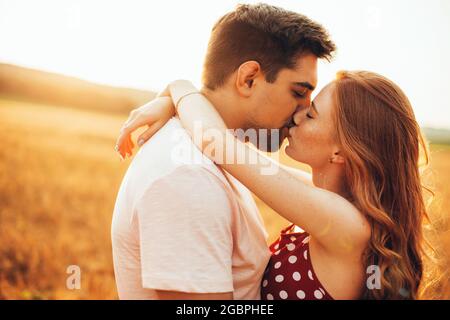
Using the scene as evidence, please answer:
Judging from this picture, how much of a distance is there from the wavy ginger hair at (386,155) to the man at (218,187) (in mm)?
333

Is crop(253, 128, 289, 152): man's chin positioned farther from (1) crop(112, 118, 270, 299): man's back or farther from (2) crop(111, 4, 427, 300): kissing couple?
(1) crop(112, 118, 270, 299): man's back

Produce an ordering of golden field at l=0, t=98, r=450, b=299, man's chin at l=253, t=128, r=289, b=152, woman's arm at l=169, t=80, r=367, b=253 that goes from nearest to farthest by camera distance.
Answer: woman's arm at l=169, t=80, r=367, b=253
man's chin at l=253, t=128, r=289, b=152
golden field at l=0, t=98, r=450, b=299

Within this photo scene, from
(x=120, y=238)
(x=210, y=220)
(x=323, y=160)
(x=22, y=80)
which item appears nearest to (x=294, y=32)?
(x=323, y=160)

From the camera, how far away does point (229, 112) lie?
8.34 ft

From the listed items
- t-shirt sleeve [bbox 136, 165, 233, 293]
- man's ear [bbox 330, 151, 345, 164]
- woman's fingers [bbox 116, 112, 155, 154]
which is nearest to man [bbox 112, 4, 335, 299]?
t-shirt sleeve [bbox 136, 165, 233, 293]

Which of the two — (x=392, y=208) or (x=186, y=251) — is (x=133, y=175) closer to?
(x=186, y=251)

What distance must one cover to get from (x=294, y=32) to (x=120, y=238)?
1490 millimetres

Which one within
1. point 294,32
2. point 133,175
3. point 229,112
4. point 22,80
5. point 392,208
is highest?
point 22,80

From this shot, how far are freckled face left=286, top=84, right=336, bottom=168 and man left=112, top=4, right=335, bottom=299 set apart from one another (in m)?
0.12

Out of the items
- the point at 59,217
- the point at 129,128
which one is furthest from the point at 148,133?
the point at 59,217

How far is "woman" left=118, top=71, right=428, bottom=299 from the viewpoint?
2.07 m

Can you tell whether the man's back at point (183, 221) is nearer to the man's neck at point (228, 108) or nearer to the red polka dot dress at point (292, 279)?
the red polka dot dress at point (292, 279)

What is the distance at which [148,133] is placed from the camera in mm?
2387

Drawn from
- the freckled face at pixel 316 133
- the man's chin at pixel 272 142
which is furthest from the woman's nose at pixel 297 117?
the man's chin at pixel 272 142
